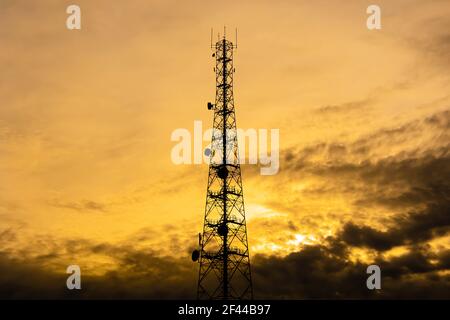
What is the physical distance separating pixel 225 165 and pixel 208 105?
9.40m
